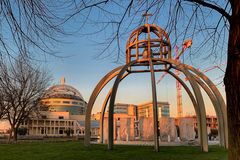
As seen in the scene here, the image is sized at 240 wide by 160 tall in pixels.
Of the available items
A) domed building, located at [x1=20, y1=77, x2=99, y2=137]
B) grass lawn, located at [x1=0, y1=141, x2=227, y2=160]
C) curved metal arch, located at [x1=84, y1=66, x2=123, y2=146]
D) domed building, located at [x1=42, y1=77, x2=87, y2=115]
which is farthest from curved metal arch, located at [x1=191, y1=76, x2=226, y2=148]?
domed building, located at [x1=42, y1=77, x2=87, y2=115]

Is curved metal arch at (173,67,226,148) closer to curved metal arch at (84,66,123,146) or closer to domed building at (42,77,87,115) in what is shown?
curved metal arch at (84,66,123,146)

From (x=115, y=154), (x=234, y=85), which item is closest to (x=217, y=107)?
(x=115, y=154)

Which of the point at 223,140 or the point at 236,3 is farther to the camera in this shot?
the point at 223,140

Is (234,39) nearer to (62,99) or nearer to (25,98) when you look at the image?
(25,98)

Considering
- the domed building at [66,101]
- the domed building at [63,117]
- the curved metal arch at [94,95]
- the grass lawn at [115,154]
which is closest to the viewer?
the grass lawn at [115,154]

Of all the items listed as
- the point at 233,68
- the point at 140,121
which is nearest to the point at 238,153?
the point at 233,68

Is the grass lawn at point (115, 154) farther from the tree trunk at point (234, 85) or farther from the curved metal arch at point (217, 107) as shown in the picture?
the tree trunk at point (234, 85)

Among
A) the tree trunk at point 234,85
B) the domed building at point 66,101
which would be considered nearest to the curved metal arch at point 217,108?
the tree trunk at point 234,85

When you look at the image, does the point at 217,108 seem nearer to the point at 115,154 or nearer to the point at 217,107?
the point at 217,107

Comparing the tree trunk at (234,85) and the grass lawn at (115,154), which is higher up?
the tree trunk at (234,85)

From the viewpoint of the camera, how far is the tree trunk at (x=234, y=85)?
3.20 meters

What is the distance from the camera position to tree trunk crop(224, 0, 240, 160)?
320cm

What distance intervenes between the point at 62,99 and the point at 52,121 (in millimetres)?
9767

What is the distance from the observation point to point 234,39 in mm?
3260
